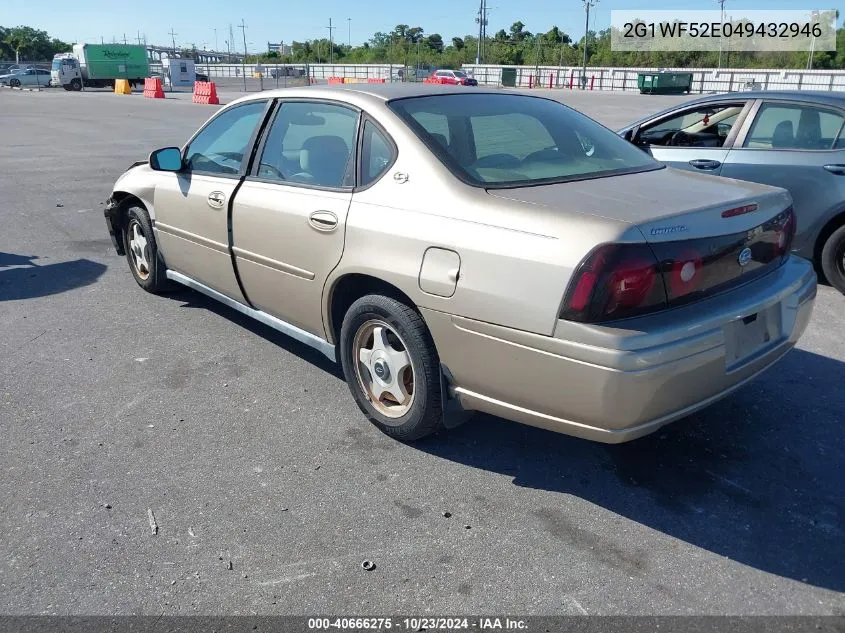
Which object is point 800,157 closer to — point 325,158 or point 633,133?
point 633,133

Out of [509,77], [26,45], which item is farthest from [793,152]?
[26,45]

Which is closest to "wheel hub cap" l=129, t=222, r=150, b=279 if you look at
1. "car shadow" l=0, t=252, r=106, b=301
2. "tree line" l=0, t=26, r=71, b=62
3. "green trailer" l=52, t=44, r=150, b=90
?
"car shadow" l=0, t=252, r=106, b=301

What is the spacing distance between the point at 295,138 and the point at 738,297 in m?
2.45

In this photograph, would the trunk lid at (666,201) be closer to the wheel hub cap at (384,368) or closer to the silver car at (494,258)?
the silver car at (494,258)

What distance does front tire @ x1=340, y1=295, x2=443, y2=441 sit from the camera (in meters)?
3.20

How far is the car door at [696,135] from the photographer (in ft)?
20.2

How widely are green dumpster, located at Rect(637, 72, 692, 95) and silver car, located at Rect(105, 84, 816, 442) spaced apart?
51.1m

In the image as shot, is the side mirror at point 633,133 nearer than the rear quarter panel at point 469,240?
No

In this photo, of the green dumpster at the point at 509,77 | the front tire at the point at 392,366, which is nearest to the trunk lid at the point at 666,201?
the front tire at the point at 392,366

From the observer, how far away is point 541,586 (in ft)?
8.46

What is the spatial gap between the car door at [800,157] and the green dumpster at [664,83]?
48.5 m

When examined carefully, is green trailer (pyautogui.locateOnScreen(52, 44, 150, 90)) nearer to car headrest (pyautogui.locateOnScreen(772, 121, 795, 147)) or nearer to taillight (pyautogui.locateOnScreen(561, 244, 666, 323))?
car headrest (pyautogui.locateOnScreen(772, 121, 795, 147))

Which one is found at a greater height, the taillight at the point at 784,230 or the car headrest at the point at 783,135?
the car headrest at the point at 783,135

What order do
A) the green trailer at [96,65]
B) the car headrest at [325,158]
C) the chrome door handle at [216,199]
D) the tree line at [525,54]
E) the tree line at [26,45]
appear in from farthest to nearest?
the tree line at [26,45] < the tree line at [525,54] < the green trailer at [96,65] < the chrome door handle at [216,199] < the car headrest at [325,158]
